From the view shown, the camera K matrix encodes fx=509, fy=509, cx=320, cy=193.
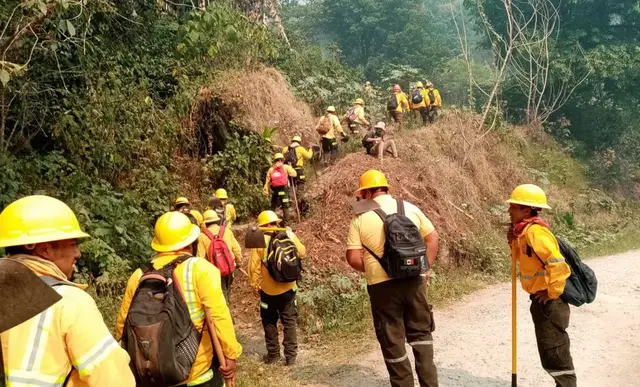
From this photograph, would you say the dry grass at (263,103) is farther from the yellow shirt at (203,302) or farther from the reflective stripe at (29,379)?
the reflective stripe at (29,379)

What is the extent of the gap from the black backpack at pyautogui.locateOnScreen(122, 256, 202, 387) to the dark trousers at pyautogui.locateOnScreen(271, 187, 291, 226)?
8.27 meters

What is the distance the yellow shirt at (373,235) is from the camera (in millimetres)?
4230

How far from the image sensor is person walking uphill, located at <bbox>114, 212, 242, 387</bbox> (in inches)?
107

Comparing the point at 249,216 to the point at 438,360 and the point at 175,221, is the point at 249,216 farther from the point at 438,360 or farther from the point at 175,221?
the point at 175,221

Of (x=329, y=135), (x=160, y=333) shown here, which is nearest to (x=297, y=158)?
(x=329, y=135)

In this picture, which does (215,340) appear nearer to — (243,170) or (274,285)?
(274,285)

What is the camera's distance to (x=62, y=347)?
1.84 metres

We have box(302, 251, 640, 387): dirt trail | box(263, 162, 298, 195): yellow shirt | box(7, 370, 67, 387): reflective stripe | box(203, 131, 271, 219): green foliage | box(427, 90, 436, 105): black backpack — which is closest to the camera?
box(7, 370, 67, 387): reflective stripe

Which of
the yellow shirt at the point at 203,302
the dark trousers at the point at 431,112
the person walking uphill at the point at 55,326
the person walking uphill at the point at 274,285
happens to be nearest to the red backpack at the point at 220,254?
the person walking uphill at the point at 274,285

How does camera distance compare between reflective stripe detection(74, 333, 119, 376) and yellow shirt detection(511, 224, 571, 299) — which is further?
yellow shirt detection(511, 224, 571, 299)

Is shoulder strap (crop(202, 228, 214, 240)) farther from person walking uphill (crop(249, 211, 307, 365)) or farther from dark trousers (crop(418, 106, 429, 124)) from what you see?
dark trousers (crop(418, 106, 429, 124))

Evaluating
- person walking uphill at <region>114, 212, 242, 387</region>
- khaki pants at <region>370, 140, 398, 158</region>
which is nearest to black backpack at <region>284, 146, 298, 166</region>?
khaki pants at <region>370, 140, 398, 158</region>

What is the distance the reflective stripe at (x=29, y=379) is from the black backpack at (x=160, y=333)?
2.95 ft

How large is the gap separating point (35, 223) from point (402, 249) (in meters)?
2.76
